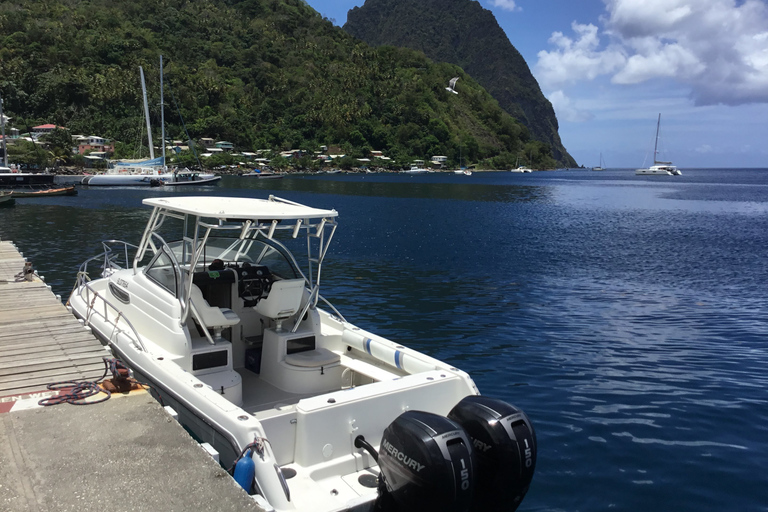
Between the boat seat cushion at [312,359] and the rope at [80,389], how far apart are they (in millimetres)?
1963

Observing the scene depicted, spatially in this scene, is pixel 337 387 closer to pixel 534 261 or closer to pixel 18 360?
pixel 18 360

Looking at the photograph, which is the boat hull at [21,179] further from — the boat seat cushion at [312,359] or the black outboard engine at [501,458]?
the black outboard engine at [501,458]

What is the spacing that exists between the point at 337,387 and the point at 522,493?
2965mm

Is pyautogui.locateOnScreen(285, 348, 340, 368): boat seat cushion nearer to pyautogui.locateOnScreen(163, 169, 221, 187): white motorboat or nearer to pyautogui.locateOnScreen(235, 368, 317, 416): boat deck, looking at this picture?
pyautogui.locateOnScreen(235, 368, 317, 416): boat deck

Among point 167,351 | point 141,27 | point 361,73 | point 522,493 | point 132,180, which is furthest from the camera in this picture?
point 361,73

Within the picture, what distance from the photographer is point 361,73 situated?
17038cm

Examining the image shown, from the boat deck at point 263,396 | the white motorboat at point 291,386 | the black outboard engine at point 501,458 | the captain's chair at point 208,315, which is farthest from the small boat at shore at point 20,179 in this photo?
the black outboard engine at point 501,458

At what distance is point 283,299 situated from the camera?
707 centimetres

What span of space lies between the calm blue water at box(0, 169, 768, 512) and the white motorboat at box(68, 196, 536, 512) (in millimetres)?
2180

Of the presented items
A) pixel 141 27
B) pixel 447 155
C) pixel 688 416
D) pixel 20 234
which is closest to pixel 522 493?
pixel 688 416

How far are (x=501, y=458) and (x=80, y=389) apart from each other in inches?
178

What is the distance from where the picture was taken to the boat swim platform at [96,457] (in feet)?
13.8

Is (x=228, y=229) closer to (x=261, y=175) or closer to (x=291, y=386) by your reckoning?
(x=291, y=386)

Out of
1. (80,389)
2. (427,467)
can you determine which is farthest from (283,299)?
(427,467)
